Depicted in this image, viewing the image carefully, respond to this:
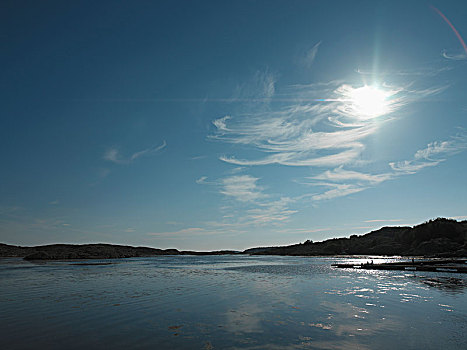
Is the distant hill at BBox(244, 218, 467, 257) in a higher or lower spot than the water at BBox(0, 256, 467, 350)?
higher

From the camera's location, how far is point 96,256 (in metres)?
147

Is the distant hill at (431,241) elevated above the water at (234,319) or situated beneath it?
elevated above

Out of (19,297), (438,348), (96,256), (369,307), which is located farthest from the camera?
(96,256)

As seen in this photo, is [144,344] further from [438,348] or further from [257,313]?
[438,348]

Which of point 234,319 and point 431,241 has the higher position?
point 431,241

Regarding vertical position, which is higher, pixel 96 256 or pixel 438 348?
pixel 96 256

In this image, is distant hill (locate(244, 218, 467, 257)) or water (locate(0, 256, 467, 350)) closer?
water (locate(0, 256, 467, 350))

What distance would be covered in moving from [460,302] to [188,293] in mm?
25194

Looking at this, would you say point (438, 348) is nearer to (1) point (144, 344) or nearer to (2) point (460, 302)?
(1) point (144, 344)

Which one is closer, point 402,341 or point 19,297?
point 402,341

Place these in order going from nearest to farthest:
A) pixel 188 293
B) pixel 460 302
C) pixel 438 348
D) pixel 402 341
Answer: pixel 438 348
pixel 402 341
pixel 460 302
pixel 188 293

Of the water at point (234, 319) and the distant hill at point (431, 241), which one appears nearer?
the water at point (234, 319)

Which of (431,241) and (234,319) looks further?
(431,241)

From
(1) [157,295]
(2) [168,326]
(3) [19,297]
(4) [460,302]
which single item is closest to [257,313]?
(2) [168,326]
